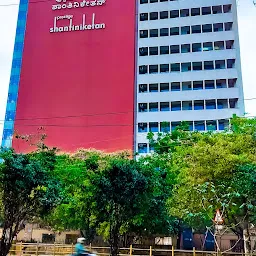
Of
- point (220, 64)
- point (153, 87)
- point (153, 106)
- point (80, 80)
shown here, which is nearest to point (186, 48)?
point (220, 64)

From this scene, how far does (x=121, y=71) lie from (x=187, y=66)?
7872 mm

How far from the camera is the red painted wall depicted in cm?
4091

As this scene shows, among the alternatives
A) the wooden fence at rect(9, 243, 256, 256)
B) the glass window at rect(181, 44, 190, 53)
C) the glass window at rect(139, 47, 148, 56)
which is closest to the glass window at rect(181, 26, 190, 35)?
the glass window at rect(181, 44, 190, 53)

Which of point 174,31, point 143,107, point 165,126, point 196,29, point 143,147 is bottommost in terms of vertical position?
point 143,147

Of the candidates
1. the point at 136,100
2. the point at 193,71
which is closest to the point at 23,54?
the point at 136,100

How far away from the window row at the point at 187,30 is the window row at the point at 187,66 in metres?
4.19

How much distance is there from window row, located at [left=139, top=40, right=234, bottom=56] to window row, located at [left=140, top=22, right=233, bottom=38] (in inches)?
67.4

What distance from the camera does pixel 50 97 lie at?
42969 mm

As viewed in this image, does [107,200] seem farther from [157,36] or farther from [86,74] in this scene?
[157,36]

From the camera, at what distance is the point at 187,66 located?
1688 inches

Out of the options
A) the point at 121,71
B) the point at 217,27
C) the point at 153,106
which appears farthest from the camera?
the point at 217,27

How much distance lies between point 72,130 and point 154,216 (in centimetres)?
2197

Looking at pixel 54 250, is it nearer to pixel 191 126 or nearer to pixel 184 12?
pixel 191 126

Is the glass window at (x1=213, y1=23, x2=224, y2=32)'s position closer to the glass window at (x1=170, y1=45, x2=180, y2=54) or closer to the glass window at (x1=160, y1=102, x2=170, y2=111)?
the glass window at (x1=170, y1=45, x2=180, y2=54)
